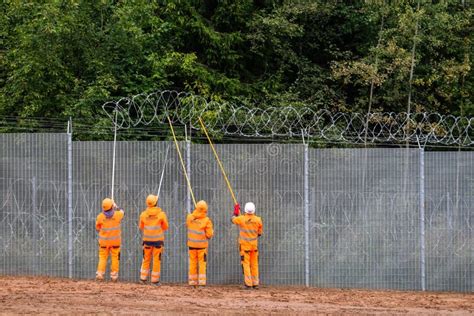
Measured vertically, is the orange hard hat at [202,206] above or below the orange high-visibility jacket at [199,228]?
above

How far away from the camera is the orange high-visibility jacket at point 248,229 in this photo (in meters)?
16.2

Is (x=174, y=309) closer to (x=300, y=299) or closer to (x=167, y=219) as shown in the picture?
(x=300, y=299)

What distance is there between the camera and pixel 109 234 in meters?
16.1

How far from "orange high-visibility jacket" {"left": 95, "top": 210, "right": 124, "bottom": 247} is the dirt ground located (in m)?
0.76

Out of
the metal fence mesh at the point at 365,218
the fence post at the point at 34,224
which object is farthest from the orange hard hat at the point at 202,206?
the fence post at the point at 34,224

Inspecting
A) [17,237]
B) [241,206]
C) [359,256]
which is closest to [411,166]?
[359,256]

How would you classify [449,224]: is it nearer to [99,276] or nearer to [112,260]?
[112,260]

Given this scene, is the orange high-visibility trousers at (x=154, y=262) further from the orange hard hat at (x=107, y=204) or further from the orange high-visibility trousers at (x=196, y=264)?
the orange hard hat at (x=107, y=204)

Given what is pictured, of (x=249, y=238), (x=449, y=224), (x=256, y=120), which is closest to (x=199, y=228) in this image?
(x=249, y=238)

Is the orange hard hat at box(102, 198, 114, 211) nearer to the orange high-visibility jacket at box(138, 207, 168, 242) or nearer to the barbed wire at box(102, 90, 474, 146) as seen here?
the orange high-visibility jacket at box(138, 207, 168, 242)

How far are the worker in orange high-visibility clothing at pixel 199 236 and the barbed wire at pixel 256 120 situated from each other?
1.56 metres

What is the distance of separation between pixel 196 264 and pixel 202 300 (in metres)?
2.16

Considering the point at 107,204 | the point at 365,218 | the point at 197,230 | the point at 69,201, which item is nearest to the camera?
the point at 107,204

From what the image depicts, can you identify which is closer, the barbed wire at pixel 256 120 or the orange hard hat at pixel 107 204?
the orange hard hat at pixel 107 204
